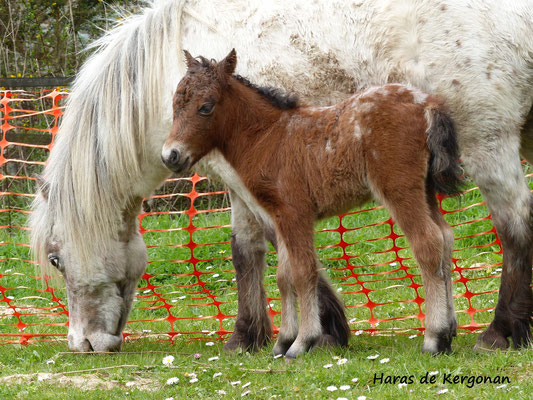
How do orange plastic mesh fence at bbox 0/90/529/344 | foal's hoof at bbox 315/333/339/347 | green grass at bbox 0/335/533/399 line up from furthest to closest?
1. orange plastic mesh fence at bbox 0/90/529/344
2. foal's hoof at bbox 315/333/339/347
3. green grass at bbox 0/335/533/399

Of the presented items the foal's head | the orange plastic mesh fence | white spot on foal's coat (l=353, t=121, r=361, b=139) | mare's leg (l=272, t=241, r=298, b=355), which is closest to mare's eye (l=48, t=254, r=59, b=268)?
the orange plastic mesh fence

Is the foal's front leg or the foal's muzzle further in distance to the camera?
the foal's front leg

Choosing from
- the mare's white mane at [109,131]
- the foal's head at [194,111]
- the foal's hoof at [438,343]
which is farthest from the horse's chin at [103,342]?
the foal's hoof at [438,343]

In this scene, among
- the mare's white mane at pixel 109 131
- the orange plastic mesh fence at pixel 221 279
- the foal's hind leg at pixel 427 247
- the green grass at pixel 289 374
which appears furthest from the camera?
the orange plastic mesh fence at pixel 221 279

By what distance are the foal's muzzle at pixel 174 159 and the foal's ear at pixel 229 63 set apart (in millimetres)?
538

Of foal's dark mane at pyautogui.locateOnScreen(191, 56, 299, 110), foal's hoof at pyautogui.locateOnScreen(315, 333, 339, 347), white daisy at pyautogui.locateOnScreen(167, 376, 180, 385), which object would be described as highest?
foal's dark mane at pyautogui.locateOnScreen(191, 56, 299, 110)

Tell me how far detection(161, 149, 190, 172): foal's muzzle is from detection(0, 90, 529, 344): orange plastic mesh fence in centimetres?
187

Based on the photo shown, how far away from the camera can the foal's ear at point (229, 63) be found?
4332 millimetres

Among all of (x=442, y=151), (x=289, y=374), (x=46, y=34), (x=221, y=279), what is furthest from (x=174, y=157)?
(x=46, y=34)

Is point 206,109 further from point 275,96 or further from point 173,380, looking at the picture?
point 173,380

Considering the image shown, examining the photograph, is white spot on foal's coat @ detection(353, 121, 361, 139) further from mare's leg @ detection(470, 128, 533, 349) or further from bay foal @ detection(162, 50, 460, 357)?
mare's leg @ detection(470, 128, 533, 349)

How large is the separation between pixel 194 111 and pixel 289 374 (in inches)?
57.1

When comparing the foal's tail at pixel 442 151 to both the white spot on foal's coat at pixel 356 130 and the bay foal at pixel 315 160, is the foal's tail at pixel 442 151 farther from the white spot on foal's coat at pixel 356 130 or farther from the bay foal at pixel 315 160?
the white spot on foal's coat at pixel 356 130

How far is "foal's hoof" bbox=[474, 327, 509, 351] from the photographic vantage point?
14.6 ft
